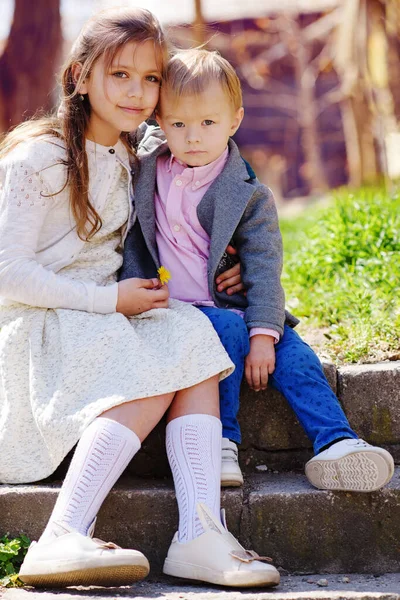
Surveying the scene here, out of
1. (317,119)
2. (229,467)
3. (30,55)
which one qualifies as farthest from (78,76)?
(317,119)

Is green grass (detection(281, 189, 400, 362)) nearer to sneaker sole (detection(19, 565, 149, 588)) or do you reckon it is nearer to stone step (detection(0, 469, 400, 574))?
stone step (detection(0, 469, 400, 574))

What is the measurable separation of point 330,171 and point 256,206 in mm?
12183

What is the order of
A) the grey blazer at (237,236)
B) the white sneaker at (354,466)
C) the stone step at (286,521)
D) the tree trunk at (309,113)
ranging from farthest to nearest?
the tree trunk at (309,113) → the grey blazer at (237,236) → the stone step at (286,521) → the white sneaker at (354,466)

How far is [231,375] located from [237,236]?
0.48 m

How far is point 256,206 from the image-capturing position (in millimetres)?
2596

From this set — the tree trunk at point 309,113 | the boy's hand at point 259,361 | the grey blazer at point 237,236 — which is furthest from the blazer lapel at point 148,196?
the tree trunk at point 309,113

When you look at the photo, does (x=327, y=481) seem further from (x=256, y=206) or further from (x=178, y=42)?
(x=178, y=42)

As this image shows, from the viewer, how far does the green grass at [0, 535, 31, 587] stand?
2.10m

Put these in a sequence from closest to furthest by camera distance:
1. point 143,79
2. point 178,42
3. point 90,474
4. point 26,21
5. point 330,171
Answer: point 90,474, point 143,79, point 178,42, point 26,21, point 330,171

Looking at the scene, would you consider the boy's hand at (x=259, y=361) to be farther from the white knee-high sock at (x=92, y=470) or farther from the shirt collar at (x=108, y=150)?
the shirt collar at (x=108, y=150)

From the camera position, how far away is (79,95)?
2543 millimetres

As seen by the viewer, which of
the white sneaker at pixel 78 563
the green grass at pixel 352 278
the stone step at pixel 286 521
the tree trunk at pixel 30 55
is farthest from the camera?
the tree trunk at pixel 30 55

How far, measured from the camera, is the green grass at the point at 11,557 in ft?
6.88

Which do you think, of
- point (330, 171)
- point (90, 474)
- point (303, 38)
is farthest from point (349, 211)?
point (330, 171)
